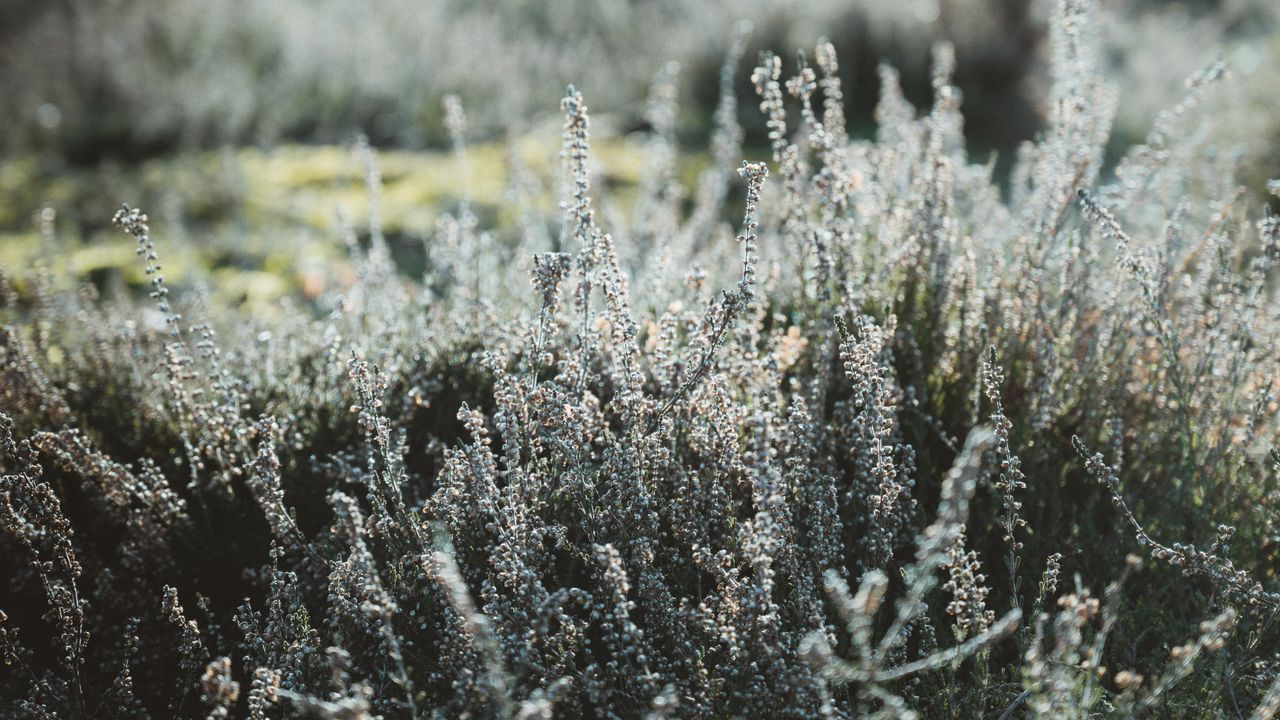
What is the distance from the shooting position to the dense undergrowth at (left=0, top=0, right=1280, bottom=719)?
1.85 meters

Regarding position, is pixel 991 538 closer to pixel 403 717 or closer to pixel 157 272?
pixel 403 717

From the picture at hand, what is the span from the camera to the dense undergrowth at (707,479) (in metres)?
1.85

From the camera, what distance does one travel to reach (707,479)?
2.26m

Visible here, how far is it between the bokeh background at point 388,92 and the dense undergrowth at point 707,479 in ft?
9.00

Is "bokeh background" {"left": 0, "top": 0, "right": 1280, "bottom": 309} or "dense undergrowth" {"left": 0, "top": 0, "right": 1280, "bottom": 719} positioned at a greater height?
"bokeh background" {"left": 0, "top": 0, "right": 1280, "bottom": 309}

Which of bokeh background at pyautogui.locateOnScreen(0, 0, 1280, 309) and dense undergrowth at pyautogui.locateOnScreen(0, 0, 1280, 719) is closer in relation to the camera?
dense undergrowth at pyautogui.locateOnScreen(0, 0, 1280, 719)

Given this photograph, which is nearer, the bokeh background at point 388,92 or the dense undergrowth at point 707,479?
the dense undergrowth at point 707,479

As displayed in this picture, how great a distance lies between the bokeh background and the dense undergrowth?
2743 millimetres

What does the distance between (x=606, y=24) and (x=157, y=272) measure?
22.0ft

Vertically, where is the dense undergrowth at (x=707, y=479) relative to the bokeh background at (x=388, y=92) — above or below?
below

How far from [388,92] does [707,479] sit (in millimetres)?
5576

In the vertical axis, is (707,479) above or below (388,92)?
below

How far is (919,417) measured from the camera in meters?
2.54

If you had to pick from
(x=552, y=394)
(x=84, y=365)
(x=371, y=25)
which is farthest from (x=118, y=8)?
(x=552, y=394)
